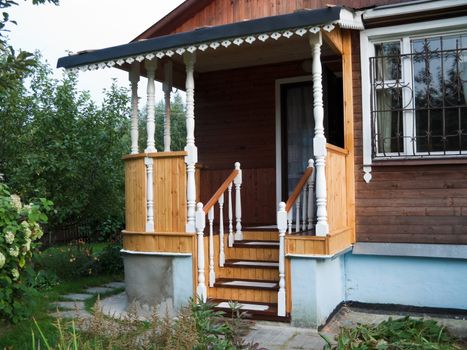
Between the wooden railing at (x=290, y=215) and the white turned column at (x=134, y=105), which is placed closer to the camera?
the wooden railing at (x=290, y=215)

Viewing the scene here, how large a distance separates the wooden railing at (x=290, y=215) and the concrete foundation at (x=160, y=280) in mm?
1082

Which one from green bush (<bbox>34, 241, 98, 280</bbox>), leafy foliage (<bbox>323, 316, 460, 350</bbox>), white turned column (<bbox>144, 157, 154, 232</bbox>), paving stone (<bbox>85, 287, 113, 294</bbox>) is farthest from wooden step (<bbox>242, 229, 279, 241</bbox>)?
green bush (<bbox>34, 241, 98, 280</bbox>)

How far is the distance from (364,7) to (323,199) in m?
2.55

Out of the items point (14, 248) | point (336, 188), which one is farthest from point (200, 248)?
point (14, 248)

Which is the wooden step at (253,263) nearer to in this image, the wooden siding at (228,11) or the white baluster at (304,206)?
the white baluster at (304,206)

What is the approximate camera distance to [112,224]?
52.4 feet

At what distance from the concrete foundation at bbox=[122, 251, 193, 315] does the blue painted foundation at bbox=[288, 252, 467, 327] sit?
130 centimetres

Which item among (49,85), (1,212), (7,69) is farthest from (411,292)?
(49,85)

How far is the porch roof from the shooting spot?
205 inches

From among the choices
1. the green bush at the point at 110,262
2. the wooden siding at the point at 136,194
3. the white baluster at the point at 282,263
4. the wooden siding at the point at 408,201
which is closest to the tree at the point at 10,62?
the wooden siding at the point at 136,194

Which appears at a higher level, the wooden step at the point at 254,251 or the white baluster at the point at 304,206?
the white baluster at the point at 304,206

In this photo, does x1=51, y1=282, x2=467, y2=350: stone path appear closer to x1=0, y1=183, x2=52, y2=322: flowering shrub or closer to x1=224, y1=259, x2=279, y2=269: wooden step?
Result: x1=0, y1=183, x2=52, y2=322: flowering shrub

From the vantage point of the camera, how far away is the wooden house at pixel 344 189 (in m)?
5.53

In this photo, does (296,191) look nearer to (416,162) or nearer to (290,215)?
(290,215)
